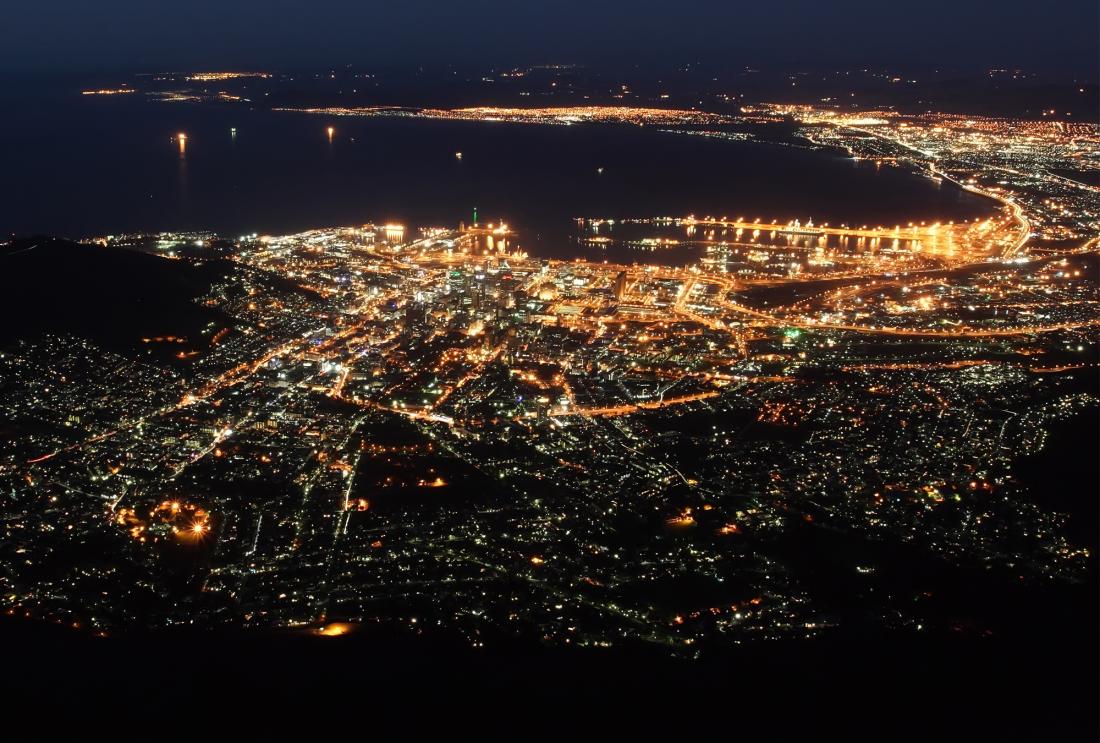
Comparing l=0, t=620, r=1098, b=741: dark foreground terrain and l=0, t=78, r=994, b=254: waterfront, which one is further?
l=0, t=78, r=994, b=254: waterfront

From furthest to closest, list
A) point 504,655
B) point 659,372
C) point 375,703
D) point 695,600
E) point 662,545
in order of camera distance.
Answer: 1. point 659,372
2. point 662,545
3. point 695,600
4. point 504,655
5. point 375,703

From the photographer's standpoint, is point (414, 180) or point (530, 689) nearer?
point (530, 689)

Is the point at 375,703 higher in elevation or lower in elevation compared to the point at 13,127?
lower

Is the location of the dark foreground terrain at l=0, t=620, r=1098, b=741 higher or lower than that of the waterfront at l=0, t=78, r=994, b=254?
lower

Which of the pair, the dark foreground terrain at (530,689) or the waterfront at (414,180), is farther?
the waterfront at (414,180)

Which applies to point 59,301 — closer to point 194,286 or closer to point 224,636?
point 194,286

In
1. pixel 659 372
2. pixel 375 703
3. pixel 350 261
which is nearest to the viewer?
pixel 375 703

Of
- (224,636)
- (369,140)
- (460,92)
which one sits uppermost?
(460,92)

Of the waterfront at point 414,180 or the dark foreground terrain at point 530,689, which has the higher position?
the waterfront at point 414,180

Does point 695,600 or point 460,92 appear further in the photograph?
point 460,92

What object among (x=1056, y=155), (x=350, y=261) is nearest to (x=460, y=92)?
(x=1056, y=155)

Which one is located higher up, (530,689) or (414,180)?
(414,180)
